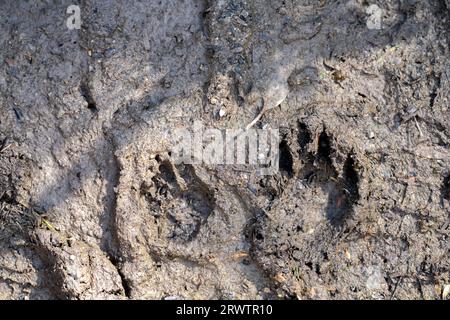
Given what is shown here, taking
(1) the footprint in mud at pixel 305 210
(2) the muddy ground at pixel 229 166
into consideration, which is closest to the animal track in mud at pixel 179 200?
(2) the muddy ground at pixel 229 166

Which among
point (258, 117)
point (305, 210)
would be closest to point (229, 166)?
point (258, 117)

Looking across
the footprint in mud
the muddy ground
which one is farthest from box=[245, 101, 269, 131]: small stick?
the footprint in mud

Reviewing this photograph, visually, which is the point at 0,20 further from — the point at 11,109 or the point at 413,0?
the point at 413,0

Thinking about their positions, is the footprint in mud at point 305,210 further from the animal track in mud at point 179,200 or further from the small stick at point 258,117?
the animal track in mud at point 179,200

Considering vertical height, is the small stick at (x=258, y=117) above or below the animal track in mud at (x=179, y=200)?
above

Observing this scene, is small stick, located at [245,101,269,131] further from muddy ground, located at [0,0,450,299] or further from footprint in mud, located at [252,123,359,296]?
footprint in mud, located at [252,123,359,296]

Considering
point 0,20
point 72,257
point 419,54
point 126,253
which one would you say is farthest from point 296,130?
point 0,20

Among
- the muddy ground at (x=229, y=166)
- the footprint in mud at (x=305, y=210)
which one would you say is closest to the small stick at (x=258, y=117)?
the muddy ground at (x=229, y=166)
